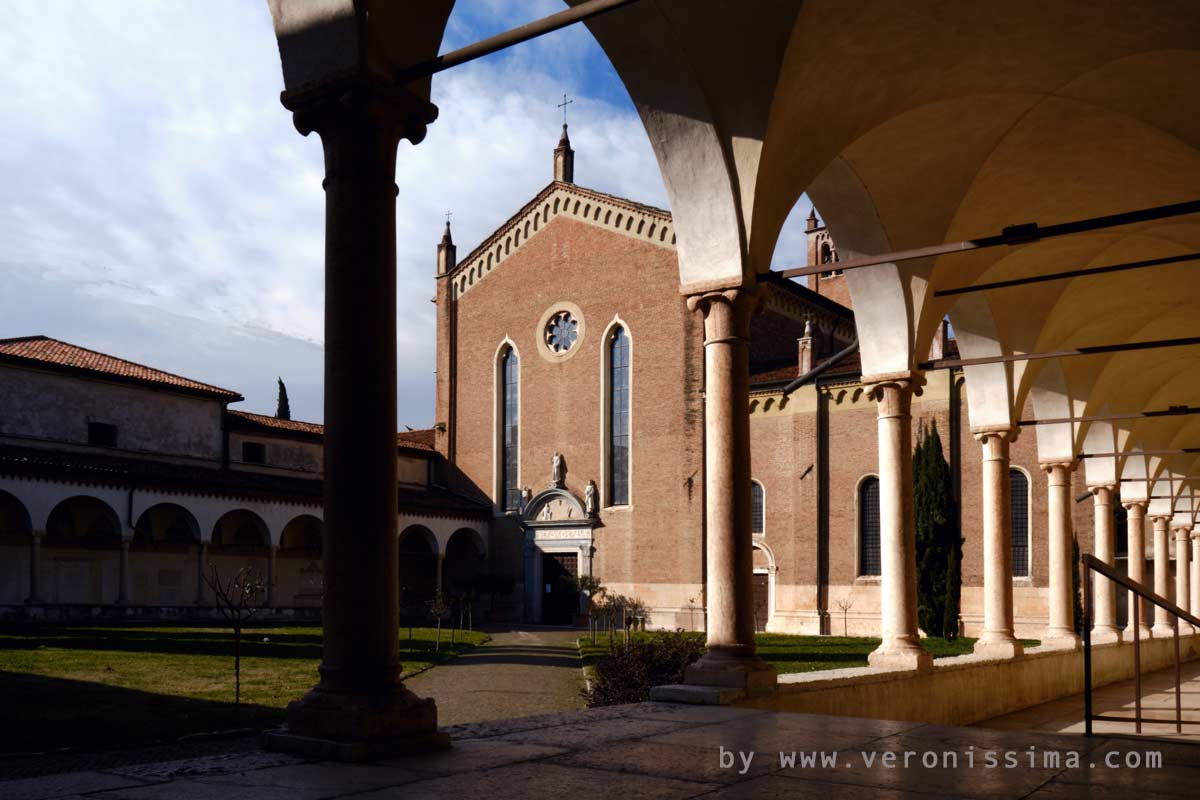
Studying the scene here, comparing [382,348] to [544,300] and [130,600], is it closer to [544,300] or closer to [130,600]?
[130,600]

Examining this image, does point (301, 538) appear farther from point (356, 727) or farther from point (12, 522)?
point (356, 727)

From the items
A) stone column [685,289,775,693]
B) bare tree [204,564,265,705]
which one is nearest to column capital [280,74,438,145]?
stone column [685,289,775,693]

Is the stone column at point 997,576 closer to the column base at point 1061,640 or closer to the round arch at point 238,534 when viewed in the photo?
Result: the column base at point 1061,640

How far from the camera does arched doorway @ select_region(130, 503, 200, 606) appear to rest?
29.6 meters

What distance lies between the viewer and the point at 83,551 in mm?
28656

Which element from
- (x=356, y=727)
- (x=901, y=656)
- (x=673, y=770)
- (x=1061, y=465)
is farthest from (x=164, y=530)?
(x=673, y=770)

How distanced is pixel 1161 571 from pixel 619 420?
16288 mm

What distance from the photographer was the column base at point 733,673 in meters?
7.61

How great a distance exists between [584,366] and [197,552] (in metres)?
13.1

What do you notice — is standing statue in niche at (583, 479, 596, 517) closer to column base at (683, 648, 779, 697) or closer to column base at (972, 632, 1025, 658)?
column base at (972, 632, 1025, 658)

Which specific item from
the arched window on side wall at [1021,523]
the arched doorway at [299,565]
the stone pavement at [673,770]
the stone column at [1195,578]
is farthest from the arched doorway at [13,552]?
the stone column at [1195,578]

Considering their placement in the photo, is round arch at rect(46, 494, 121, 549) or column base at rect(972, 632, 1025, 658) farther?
round arch at rect(46, 494, 121, 549)

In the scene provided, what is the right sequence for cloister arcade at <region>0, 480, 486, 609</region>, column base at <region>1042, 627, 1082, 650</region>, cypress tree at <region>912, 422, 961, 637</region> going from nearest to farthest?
column base at <region>1042, 627, 1082, 650</region>, cloister arcade at <region>0, 480, 486, 609</region>, cypress tree at <region>912, 422, 961, 637</region>

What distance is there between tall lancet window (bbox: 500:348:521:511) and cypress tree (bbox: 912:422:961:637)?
14831 millimetres
